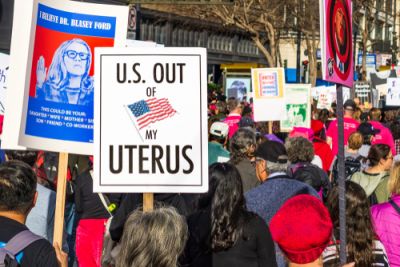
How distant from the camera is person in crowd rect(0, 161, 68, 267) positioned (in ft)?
14.6

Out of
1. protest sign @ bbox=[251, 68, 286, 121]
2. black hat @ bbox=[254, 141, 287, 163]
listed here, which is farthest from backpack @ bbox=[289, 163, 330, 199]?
protest sign @ bbox=[251, 68, 286, 121]

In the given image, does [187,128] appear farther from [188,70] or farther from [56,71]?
[56,71]

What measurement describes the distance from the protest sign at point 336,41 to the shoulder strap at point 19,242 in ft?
5.30

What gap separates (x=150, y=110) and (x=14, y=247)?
1127mm

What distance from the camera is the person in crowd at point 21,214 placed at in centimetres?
446

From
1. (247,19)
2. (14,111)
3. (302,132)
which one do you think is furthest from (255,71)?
(247,19)

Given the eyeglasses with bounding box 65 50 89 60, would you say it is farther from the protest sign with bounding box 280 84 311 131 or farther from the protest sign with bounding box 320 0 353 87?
the protest sign with bounding box 280 84 311 131

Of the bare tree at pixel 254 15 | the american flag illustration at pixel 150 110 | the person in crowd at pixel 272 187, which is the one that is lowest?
the person in crowd at pixel 272 187

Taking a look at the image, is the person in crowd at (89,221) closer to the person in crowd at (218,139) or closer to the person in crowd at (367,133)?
the person in crowd at (218,139)

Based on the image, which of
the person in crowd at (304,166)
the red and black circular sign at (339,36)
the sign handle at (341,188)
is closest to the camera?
the sign handle at (341,188)

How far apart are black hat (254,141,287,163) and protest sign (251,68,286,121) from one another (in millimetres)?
7599

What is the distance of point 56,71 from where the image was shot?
6.05 meters

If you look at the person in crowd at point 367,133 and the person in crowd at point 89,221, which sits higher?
the person in crowd at point 367,133

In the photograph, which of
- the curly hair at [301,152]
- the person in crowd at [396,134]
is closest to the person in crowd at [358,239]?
the curly hair at [301,152]
